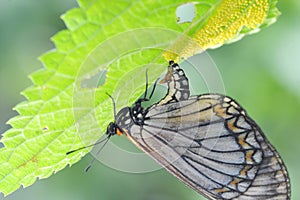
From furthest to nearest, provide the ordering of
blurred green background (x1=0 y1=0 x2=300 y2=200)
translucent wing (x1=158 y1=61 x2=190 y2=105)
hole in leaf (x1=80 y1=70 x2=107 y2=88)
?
blurred green background (x1=0 y1=0 x2=300 y2=200)
translucent wing (x1=158 y1=61 x2=190 y2=105)
hole in leaf (x1=80 y1=70 x2=107 y2=88)

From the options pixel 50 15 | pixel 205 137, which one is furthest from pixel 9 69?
pixel 205 137

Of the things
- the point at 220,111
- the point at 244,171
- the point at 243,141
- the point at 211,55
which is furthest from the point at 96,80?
the point at 211,55

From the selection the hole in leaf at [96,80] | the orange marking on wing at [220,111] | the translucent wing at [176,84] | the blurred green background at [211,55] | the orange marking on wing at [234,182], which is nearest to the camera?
the hole in leaf at [96,80]

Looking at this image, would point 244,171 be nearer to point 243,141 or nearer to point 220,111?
point 243,141

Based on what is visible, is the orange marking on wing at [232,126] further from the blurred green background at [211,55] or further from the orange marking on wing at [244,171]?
the blurred green background at [211,55]

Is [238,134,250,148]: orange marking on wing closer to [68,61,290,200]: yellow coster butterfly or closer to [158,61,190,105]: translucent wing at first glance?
[68,61,290,200]: yellow coster butterfly

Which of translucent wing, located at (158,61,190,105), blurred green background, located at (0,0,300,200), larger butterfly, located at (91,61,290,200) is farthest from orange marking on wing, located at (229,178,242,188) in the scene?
blurred green background, located at (0,0,300,200)

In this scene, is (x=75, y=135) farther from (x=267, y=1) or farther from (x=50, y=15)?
(x=50, y=15)

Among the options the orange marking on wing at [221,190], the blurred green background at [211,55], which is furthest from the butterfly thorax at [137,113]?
the blurred green background at [211,55]
